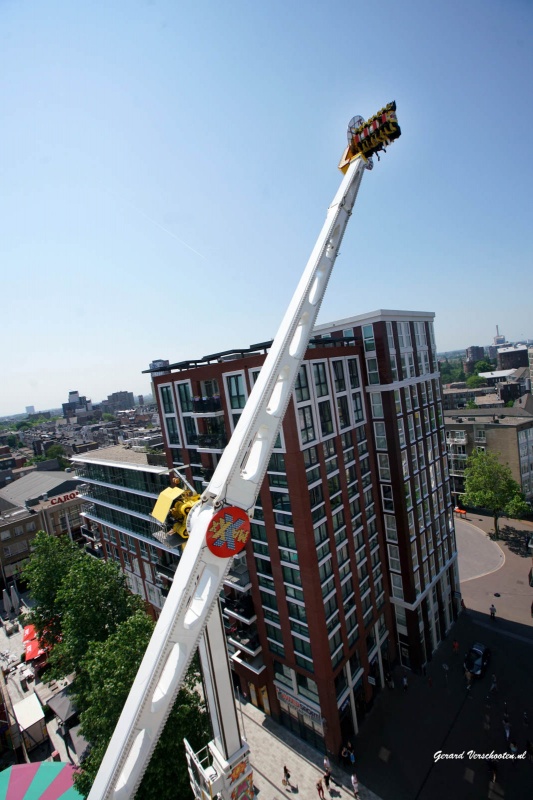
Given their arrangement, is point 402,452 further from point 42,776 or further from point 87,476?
point 87,476

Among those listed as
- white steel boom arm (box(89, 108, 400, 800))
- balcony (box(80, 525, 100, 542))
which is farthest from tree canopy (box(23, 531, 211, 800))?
balcony (box(80, 525, 100, 542))

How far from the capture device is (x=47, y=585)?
38.5 metres

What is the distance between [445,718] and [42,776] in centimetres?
3075

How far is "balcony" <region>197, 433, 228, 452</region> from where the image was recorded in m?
32.9

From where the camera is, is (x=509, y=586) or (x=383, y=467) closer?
(x=383, y=467)

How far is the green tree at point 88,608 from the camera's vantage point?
31.8 m

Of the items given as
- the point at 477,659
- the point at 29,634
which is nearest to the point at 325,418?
the point at 477,659

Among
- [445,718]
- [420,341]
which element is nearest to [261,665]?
[445,718]

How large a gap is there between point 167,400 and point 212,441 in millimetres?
8205

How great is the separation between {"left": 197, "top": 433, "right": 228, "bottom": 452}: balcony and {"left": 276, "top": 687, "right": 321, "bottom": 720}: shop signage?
21.4 metres

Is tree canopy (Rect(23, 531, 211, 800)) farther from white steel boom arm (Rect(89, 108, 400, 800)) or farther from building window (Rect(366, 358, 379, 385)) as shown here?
building window (Rect(366, 358, 379, 385))

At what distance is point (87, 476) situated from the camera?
56875 mm

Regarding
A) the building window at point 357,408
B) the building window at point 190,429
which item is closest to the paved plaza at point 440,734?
the building window at point 190,429

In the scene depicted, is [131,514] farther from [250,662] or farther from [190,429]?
[250,662]
